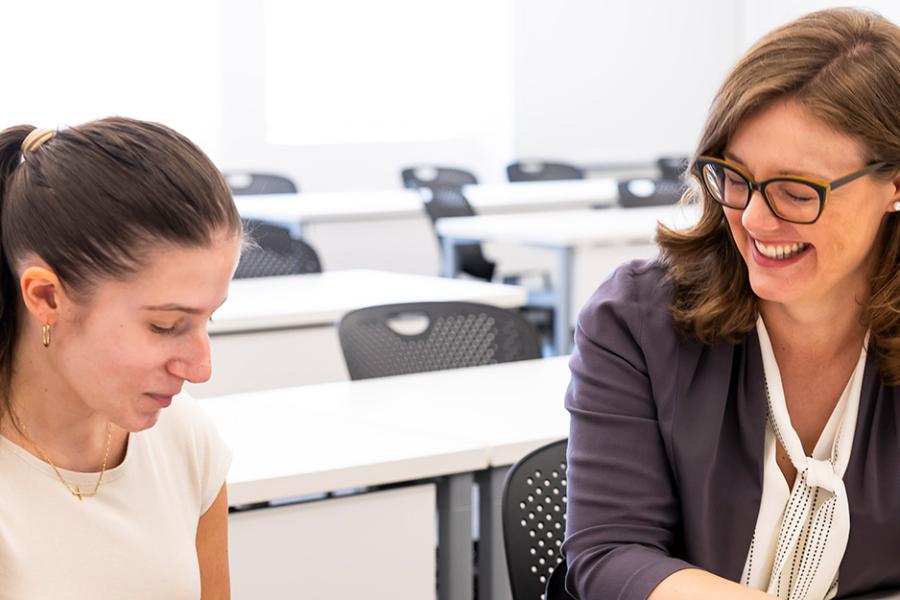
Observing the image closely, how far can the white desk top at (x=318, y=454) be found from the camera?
184cm

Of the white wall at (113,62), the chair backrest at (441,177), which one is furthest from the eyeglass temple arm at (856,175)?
the white wall at (113,62)

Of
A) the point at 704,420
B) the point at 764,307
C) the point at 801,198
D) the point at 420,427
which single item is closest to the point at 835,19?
the point at 801,198

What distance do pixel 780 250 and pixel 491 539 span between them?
82cm

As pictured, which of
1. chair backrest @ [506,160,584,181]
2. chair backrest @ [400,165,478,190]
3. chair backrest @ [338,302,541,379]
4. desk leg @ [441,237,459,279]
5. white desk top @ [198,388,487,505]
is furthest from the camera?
chair backrest @ [506,160,584,181]

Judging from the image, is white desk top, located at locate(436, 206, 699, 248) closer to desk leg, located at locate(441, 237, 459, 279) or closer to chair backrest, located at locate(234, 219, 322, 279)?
desk leg, located at locate(441, 237, 459, 279)

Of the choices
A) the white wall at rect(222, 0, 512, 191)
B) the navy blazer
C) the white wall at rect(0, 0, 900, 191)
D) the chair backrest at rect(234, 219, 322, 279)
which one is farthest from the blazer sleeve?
the white wall at rect(222, 0, 512, 191)

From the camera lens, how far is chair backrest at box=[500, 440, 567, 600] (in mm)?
1640

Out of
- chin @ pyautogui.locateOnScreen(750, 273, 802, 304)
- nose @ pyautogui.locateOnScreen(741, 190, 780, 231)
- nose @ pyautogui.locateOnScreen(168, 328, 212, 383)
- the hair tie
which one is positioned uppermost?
the hair tie

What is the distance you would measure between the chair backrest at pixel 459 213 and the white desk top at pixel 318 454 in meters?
3.26

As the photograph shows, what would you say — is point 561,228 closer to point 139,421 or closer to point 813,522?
point 813,522

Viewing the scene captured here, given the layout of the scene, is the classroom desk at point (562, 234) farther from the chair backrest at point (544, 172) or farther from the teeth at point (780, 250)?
the teeth at point (780, 250)

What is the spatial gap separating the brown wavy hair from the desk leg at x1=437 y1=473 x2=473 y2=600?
0.60 metres

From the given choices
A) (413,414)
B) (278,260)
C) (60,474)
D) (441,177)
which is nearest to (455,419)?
(413,414)

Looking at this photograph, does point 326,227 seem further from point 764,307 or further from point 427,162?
point 764,307
